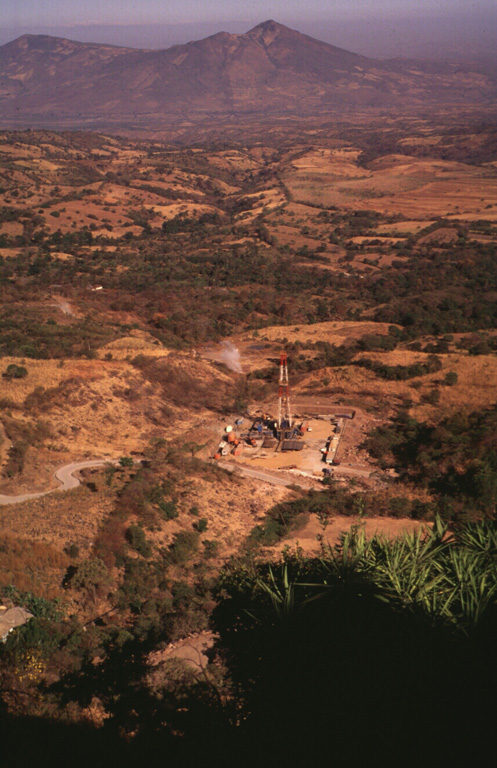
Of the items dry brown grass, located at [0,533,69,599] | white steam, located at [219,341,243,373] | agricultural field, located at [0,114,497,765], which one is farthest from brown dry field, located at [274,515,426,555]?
white steam, located at [219,341,243,373]

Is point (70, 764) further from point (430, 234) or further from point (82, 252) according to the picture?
point (430, 234)

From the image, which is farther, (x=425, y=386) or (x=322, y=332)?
(x=322, y=332)

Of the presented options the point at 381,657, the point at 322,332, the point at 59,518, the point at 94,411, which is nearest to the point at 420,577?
the point at 381,657

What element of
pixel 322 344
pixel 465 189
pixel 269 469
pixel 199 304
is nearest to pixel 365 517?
pixel 269 469

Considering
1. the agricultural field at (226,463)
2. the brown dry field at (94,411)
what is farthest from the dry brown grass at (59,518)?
the brown dry field at (94,411)

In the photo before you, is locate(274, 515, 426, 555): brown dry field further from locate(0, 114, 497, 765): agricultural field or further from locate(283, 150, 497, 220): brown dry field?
locate(283, 150, 497, 220): brown dry field

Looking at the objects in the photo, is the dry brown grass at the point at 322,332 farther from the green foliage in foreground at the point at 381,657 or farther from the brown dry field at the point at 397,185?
the brown dry field at the point at 397,185

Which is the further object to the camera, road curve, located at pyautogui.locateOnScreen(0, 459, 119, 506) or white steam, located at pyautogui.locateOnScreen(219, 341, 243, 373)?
white steam, located at pyautogui.locateOnScreen(219, 341, 243, 373)

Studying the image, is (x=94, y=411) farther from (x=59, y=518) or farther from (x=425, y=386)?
(x=425, y=386)
